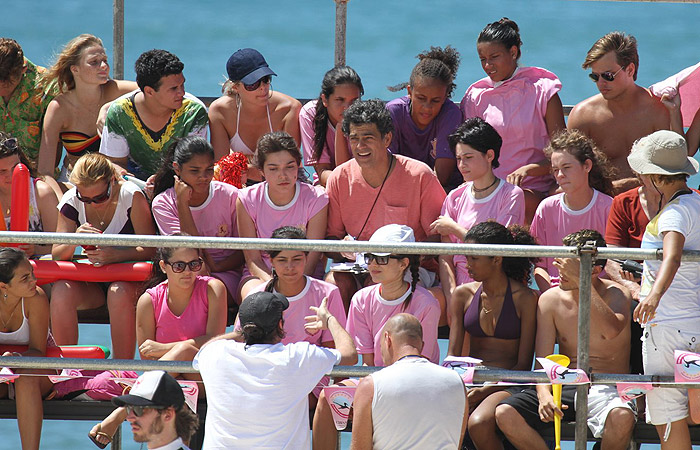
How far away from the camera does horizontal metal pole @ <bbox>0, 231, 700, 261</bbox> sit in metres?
3.01

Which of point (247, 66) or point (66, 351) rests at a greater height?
point (247, 66)

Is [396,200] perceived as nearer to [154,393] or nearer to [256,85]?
[256,85]

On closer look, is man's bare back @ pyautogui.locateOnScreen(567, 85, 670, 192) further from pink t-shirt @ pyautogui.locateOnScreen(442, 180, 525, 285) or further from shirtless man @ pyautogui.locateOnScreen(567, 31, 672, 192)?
pink t-shirt @ pyautogui.locateOnScreen(442, 180, 525, 285)

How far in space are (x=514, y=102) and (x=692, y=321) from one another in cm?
160

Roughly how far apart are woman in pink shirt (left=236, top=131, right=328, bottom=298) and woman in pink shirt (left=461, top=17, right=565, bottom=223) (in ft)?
3.00

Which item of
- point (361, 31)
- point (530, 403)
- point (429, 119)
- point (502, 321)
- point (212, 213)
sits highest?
point (361, 31)

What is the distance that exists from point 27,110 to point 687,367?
3.27 meters

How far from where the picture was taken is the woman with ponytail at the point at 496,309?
3.75 m

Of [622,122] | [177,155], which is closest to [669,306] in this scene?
[622,122]

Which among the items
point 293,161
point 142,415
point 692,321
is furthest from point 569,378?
point 293,161

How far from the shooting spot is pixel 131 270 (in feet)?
13.6

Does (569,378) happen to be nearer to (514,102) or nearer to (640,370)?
(640,370)

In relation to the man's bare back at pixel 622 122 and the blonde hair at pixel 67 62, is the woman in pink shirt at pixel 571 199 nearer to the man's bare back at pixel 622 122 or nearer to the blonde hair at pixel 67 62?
the man's bare back at pixel 622 122

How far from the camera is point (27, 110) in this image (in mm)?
4969
